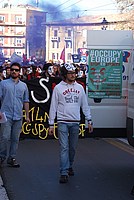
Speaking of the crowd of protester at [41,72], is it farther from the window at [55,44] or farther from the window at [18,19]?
the window at [18,19]

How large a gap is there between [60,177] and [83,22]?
54185 millimetres

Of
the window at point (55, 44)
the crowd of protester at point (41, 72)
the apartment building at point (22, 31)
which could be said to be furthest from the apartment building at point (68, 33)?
the crowd of protester at point (41, 72)

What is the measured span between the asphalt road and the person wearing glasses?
331 millimetres

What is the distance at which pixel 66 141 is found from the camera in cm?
932

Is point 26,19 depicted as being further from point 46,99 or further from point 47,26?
point 46,99

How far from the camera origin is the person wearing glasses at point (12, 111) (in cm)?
1046

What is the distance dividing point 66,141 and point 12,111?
1.59 meters

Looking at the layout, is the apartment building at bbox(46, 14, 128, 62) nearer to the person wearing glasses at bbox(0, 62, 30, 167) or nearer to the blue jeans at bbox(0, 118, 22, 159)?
the person wearing glasses at bbox(0, 62, 30, 167)

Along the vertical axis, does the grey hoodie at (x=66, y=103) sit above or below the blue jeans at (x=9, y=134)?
above

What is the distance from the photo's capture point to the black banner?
12516 mm

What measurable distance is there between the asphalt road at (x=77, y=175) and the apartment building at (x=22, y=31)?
50.2m

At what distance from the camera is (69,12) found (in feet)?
198

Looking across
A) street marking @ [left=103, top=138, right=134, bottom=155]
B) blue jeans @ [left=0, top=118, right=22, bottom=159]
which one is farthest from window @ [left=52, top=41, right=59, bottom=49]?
blue jeans @ [left=0, top=118, right=22, bottom=159]

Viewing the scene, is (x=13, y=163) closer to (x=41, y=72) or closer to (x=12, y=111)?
(x=12, y=111)
